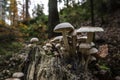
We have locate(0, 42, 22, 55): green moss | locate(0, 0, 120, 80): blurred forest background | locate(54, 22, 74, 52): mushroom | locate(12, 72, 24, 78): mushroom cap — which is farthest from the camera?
locate(0, 42, 22, 55): green moss

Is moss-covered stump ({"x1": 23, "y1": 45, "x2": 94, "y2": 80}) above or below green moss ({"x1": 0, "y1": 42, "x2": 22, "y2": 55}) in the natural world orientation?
below

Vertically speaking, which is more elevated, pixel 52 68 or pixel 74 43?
pixel 74 43

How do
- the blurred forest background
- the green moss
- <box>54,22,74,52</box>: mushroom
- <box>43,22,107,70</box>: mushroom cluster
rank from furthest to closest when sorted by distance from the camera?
the green moss → the blurred forest background → <box>43,22,107,70</box>: mushroom cluster → <box>54,22,74,52</box>: mushroom

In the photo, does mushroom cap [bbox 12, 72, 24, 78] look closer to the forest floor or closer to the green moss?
the forest floor

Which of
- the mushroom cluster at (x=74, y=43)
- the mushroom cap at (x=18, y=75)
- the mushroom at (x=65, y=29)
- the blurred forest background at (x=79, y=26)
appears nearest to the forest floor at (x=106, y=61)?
the blurred forest background at (x=79, y=26)

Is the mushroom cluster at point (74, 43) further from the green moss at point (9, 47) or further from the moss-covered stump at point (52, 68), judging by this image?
the green moss at point (9, 47)

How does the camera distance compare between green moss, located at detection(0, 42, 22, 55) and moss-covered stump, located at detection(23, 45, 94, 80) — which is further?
green moss, located at detection(0, 42, 22, 55)

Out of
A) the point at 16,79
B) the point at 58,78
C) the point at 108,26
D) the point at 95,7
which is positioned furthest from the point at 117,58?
the point at 95,7

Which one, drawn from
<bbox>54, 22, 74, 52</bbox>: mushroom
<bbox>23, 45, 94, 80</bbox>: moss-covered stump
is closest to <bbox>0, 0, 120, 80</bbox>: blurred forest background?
<bbox>23, 45, 94, 80</bbox>: moss-covered stump

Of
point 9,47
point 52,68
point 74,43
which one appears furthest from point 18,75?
point 9,47

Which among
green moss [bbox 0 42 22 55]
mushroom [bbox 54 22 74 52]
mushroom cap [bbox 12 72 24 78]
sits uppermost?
mushroom [bbox 54 22 74 52]

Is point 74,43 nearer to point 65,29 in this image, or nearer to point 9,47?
point 65,29
